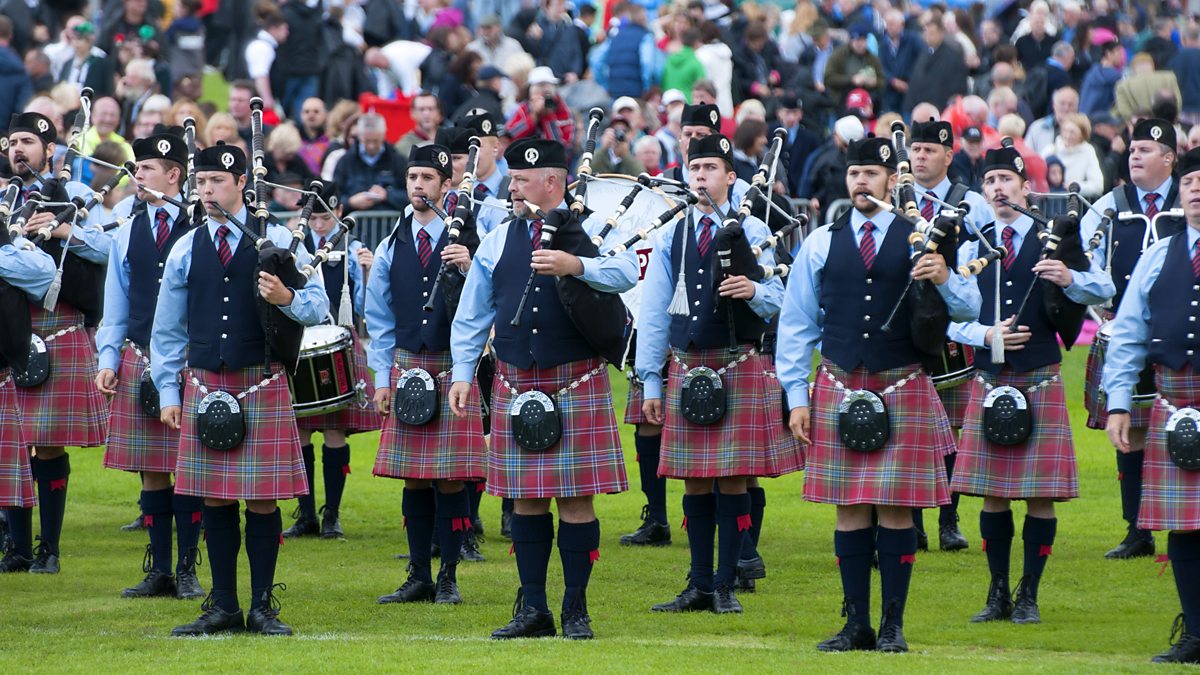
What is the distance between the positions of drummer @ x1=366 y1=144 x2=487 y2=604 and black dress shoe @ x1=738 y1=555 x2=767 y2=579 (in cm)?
116

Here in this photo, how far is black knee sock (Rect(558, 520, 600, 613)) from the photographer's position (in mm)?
6445

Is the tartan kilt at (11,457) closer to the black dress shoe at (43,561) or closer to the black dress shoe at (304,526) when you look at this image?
the black dress shoe at (43,561)

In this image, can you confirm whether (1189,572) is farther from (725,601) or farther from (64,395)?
(64,395)

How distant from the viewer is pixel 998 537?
6.97 meters

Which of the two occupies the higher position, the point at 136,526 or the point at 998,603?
the point at 136,526

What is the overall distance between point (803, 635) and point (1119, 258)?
2424 millimetres

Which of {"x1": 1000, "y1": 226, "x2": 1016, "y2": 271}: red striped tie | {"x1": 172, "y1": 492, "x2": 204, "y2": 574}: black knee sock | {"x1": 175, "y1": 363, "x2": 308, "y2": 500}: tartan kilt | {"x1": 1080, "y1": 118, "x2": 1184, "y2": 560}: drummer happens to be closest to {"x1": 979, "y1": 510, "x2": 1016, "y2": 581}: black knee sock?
{"x1": 1080, "y1": 118, "x2": 1184, "y2": 560}: drummer

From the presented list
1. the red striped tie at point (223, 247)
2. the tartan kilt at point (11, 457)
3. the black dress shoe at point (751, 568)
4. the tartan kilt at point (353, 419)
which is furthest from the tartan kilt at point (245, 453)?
the tartan kilt at point (353, 419)

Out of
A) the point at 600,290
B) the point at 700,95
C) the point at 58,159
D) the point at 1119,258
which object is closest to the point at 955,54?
the point at 700,95

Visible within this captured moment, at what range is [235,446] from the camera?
644 cm

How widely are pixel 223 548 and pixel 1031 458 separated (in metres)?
2.98

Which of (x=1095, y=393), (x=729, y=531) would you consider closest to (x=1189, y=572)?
(x=729, y=531)

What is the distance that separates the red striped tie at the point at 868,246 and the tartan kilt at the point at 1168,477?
101 cm

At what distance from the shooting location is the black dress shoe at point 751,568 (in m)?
7.65
